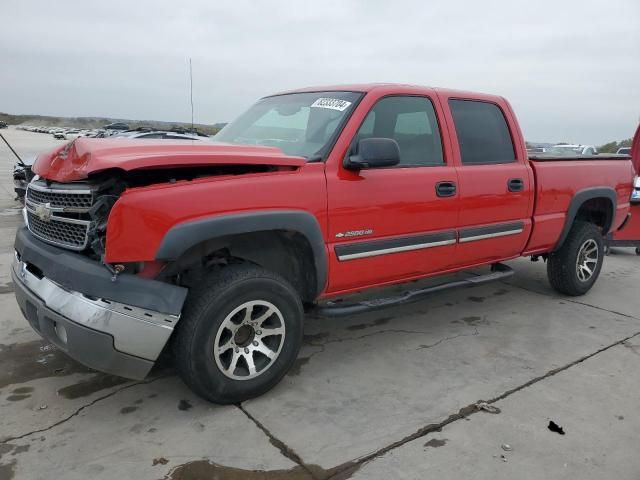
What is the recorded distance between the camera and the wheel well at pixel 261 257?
9.59 ft

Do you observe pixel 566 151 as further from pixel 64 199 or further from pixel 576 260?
pixel 64 199

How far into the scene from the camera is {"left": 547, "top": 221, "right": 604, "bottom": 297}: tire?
5113 mm

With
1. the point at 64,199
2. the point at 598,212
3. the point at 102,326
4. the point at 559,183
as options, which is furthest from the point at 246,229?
the point at 598,212

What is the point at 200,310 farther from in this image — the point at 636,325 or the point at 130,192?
the point at 636,325

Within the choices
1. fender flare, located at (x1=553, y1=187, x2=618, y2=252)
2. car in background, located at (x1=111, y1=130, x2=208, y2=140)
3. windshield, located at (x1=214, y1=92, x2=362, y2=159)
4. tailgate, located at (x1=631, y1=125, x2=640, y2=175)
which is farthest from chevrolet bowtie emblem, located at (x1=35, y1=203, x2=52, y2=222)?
tailgate, located at (x1=631, y1=125, x2=640, y2=175)

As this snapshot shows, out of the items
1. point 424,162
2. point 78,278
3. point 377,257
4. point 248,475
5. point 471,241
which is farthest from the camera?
point 471,241

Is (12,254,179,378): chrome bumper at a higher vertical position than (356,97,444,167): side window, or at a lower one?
lower

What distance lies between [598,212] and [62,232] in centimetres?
514

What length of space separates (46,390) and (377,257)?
7.21 feet

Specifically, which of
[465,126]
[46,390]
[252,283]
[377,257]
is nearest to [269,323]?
[252,283]

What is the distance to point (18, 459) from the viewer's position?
248 centimetres

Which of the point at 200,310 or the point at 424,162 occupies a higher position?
the point at 424,162

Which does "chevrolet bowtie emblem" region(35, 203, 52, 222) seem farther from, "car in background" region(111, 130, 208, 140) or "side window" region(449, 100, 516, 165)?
"side window" region(449, 100, 516, 165)

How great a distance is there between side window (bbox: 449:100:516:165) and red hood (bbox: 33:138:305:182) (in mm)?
1605
